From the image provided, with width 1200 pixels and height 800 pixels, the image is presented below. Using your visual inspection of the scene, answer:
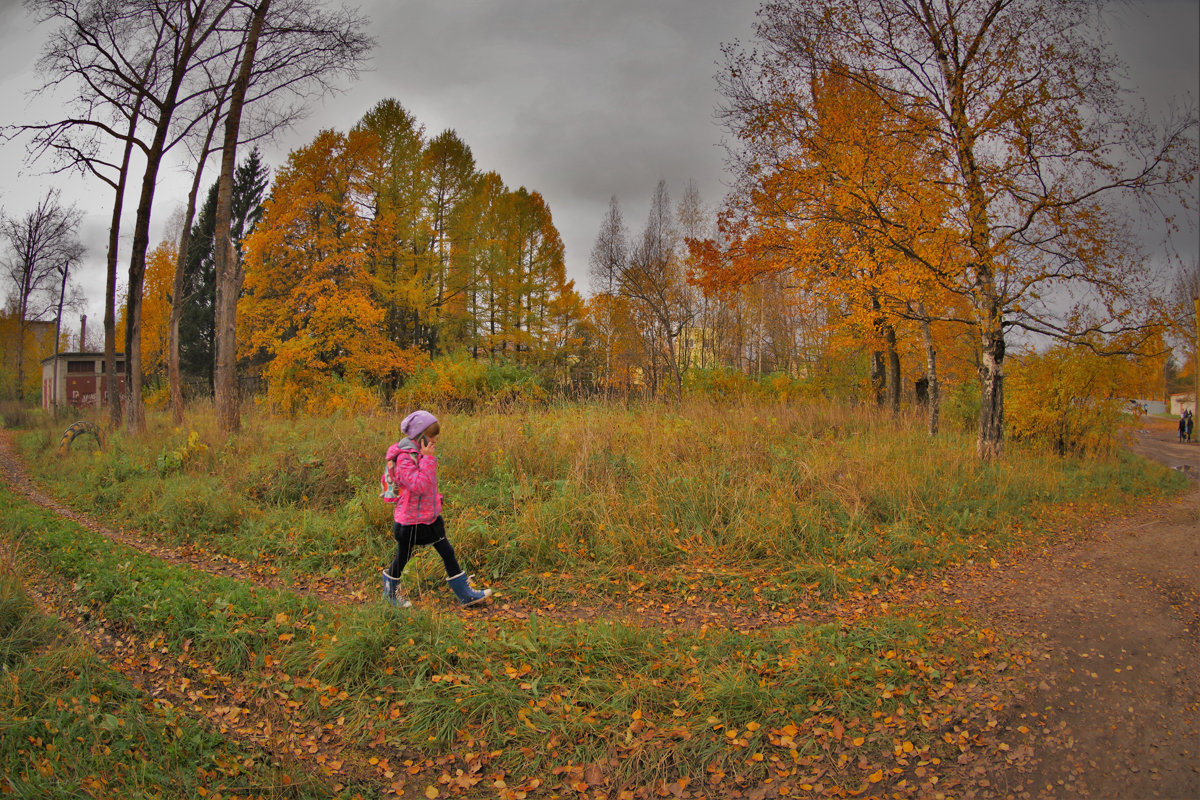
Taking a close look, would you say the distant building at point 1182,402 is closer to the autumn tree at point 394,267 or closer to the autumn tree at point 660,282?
the autumn tree at point 660,282

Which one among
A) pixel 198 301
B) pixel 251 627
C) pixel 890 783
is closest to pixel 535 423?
pixel 251 627

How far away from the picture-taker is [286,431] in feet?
36.0

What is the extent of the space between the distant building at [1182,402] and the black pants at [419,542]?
35.4 m

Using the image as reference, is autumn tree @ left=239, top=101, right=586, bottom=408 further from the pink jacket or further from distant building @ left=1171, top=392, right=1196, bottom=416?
distant building @ left=1171, top=392, right=1196, bottom=416

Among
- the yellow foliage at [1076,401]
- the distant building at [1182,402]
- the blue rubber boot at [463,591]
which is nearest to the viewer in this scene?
the blue rubber boot at [463,591]

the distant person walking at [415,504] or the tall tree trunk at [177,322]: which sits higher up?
the tall tree trunk at [177,322]

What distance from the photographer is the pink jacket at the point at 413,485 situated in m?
4.84

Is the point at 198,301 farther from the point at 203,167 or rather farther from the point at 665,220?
the point at 665,220

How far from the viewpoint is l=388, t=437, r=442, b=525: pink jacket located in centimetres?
484

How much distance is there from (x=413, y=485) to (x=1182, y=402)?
1541 inches

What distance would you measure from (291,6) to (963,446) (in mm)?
15753

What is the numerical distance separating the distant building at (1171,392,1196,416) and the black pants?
116 ft

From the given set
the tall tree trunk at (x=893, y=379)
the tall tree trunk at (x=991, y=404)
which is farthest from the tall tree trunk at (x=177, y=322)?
the tall tree trunk at (x=893, y=379)

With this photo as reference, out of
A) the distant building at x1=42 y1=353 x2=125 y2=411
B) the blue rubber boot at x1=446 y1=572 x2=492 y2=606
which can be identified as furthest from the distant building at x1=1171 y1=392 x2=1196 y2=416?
the distant building at x1=42 y1=353 x2=125 y2=411
